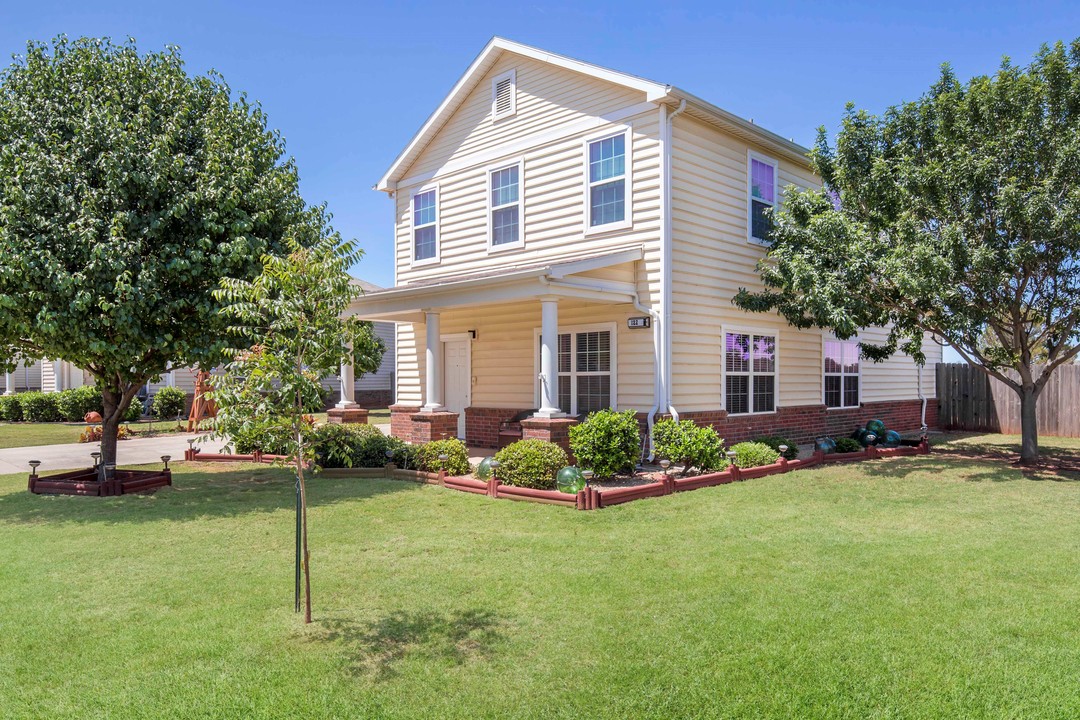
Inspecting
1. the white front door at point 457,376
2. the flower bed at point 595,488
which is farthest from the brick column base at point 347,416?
the flower bed at point 595,488

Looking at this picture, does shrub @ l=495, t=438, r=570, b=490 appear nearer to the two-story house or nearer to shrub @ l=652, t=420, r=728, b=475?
the two-story house

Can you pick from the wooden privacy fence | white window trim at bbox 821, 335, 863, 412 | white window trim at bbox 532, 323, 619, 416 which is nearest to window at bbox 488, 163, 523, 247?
white window trim at bbox 532, 323, 619, 416

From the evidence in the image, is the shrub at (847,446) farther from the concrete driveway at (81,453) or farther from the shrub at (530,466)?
the concrete driveway at (81,453)

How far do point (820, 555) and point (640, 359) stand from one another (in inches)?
239

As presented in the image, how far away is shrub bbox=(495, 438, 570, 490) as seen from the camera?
Result: 9477 mm

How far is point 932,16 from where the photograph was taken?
1222 centimetres

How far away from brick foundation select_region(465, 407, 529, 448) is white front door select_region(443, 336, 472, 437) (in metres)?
0.35

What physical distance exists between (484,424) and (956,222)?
30.9 feet

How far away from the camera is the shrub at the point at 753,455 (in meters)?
11.1

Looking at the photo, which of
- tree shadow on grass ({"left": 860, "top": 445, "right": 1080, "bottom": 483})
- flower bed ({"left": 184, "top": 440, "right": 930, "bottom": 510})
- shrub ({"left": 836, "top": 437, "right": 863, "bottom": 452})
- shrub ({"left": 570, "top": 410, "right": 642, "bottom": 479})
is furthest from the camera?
shrub ({"left": 836, "top": 437, "right": 863, "bottom": 452})

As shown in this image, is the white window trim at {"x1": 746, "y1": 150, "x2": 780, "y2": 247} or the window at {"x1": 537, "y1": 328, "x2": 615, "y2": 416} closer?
the window at {"x1": 537, "y1": 328, "x2": 615, "y2": 416}

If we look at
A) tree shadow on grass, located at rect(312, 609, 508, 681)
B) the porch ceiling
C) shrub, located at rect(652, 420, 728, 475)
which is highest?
the porch ceiling

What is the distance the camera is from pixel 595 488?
30.2 feet

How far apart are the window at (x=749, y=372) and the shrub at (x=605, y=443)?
12.2 feet
